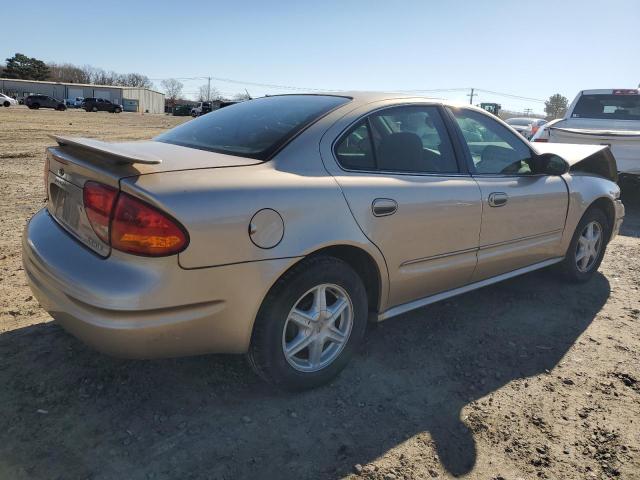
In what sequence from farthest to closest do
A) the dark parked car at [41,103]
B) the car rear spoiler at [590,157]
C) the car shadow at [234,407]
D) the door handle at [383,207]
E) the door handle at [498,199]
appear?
1. the dark parked car at [41,103]
2. the car rear spoiler at [590,157]
3. the door handle at [498,199]
4. the door handle at [383,207]
5. the car shadow at [234,407]

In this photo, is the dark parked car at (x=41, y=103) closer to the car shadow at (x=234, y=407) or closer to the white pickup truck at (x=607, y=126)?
the white pickup truck at (x=607, y=126)

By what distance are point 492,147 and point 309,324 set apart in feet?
6.74

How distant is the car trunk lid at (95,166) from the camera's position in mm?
2211

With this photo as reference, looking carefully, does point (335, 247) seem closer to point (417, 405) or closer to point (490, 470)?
point (417, 405)

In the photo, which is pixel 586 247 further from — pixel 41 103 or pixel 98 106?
pixel 98 106

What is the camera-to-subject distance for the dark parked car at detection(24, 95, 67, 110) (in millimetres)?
51875

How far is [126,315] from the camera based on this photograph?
207cm

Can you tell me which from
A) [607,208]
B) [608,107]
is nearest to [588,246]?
[607,208]

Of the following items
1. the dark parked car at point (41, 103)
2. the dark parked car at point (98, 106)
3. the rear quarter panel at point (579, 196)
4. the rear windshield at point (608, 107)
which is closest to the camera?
the rear quarter panel at point (579, 196)

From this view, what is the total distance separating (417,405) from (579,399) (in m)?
0.94

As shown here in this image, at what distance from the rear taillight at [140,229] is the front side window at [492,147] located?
219 centimetres

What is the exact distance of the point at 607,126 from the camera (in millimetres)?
8820

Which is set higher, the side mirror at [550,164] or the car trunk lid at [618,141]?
the car trunk lid at [618,141]

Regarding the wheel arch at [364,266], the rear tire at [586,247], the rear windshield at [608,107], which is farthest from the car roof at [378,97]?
the rear windshield at [608,107]
